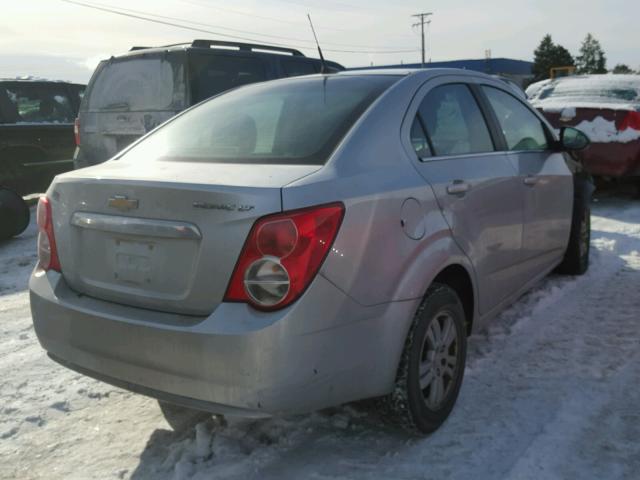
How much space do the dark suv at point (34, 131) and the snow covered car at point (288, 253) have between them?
6333mm

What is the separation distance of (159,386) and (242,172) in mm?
884

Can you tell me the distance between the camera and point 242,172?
2.52 metres

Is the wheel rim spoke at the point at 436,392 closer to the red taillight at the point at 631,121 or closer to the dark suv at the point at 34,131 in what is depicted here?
the red taillight at the point at 631,121

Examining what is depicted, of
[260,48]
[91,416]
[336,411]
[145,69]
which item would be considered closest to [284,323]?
[336,411]

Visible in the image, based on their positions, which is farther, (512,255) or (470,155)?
(512,255)

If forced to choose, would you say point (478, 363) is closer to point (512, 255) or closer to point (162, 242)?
point (512, 255)

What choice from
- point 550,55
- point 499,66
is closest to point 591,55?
point 550,55

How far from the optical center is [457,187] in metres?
3.05

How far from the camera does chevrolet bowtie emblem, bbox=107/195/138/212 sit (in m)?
2.49

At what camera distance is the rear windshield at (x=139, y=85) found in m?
6.30

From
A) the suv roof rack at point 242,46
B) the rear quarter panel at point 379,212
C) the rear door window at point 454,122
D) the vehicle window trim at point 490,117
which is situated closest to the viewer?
the rear quarter panel at point 379,212

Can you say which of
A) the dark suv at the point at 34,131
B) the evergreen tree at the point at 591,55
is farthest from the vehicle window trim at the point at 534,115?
the evergreen tree at the point at 591,55

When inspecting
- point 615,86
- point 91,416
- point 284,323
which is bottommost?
point 91,416

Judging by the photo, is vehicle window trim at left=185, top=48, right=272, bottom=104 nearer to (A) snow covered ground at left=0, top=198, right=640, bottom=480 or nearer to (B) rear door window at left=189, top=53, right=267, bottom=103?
(B) rear door window at left=189, top=53, right=267, bottom=103
